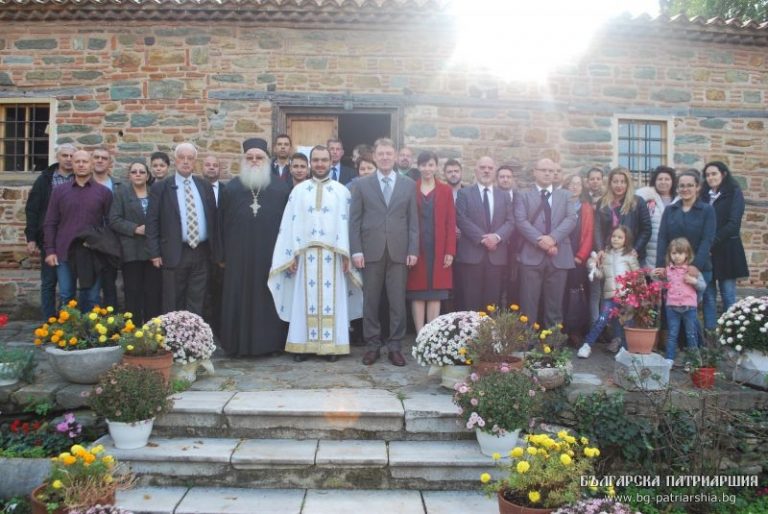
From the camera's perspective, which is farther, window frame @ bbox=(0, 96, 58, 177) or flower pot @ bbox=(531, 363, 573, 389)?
window frame @ bbox=(0, 96, 58, 177)

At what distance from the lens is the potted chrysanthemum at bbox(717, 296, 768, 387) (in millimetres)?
4682

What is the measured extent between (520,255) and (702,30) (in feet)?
15.7

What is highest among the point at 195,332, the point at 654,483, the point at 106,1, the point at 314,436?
the point at 106,1

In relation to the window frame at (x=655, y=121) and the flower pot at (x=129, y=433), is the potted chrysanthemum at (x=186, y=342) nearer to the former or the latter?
the flower pot at (x=129, y=433)

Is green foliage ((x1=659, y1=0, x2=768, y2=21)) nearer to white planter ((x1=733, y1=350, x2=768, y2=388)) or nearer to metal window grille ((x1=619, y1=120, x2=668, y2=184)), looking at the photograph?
metal window grille ((x1=619, y1=120, x2=668, y2=184))

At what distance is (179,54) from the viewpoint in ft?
25.7

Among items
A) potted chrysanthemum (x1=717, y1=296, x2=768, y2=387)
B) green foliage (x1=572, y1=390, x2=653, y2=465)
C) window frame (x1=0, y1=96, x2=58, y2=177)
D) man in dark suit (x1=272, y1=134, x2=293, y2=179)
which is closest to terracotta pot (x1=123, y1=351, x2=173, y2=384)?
man in dark suit (x1=272, y1=134, x2=293, y2=179)

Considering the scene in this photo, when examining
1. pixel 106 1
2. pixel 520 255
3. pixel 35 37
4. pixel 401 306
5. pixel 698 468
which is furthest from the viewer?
pixel 35 37

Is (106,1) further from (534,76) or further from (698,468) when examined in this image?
(698,468)

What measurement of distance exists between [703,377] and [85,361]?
188 inches

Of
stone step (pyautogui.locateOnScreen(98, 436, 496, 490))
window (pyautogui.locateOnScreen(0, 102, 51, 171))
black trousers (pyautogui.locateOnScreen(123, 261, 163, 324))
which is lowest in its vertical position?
stone step (pyautogui.locateOnScreen(98, 436, 496, 490))

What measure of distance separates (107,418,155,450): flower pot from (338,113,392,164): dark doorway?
6719 mm

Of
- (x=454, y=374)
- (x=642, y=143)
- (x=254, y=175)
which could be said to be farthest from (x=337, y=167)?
(x=642, y=143)

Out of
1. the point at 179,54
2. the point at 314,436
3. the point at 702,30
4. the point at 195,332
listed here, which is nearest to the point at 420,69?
the point at 179,54
